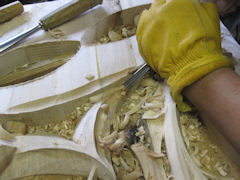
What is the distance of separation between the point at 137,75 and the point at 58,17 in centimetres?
71

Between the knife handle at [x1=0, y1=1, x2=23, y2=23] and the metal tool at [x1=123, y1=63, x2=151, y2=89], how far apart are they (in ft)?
3.31

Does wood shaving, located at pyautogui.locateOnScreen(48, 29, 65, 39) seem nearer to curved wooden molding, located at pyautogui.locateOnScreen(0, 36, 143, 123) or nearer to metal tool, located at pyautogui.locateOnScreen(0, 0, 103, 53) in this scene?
metal tool, located at pyautogui.locateOnScreen(0, 0, 103, 53)

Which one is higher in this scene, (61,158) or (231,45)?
(231,45)

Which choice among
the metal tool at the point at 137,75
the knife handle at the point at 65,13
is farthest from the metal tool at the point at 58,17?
the metal tool at the point at 137,75

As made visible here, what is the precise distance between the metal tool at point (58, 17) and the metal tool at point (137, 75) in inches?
26.1

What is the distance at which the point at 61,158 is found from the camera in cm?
79

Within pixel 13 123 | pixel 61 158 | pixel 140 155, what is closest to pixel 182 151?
pixel 140 155

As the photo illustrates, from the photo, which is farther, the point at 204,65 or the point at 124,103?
the point at 124,103

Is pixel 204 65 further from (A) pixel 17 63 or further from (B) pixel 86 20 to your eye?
(A) pixel 17 63

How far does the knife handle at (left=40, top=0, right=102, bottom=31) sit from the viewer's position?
133 cm

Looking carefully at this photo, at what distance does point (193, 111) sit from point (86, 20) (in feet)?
3.06

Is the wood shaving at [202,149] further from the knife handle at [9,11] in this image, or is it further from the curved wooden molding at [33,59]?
the knife handle at [9,11]

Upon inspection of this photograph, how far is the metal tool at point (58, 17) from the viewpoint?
1256mm

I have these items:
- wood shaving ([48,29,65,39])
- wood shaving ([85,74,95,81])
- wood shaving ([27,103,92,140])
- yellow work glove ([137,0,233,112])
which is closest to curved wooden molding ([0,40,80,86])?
wood shaving ([48,29,65,39])
